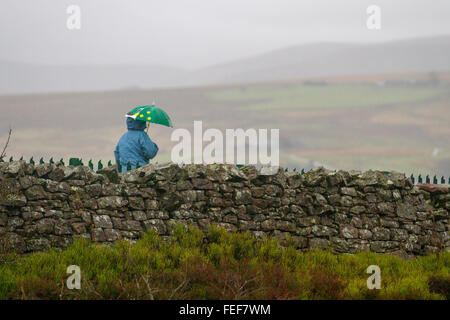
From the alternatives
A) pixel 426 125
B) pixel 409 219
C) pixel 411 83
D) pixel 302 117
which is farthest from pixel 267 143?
pixel 409 219

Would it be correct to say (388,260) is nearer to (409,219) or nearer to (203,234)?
(409,219)

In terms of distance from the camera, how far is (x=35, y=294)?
24.1 feet

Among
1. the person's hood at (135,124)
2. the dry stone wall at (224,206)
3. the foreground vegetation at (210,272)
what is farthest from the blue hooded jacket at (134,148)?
the foreground vegetation at (210,272)

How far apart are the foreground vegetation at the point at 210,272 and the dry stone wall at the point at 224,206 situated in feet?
1.24

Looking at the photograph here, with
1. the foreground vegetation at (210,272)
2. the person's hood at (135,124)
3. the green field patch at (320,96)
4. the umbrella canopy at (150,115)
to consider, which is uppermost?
the green field patch at (320,96)

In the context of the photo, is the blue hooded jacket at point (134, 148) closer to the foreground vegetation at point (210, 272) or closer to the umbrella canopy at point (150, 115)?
the umbrella canopy at point (150, 115)

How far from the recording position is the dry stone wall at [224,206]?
971cm

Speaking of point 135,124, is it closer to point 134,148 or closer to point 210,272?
point 134,148

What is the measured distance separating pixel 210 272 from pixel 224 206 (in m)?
2.55

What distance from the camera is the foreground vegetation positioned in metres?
7.57

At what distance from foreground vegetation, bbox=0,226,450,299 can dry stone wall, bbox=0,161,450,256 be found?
1.24ft

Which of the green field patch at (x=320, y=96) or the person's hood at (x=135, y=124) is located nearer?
the person's hood at (x=135, y=124)

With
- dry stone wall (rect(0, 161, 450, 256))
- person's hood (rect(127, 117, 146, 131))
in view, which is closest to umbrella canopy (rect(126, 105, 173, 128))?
person's hood (rect(127, 117, 146, 131))

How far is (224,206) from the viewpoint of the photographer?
1053cm
